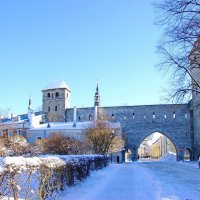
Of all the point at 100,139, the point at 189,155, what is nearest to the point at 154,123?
the point at 189,155

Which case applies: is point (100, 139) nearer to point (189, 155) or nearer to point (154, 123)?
point (154, 123)

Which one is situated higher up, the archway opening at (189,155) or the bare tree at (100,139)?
the bare tree at (100,139)

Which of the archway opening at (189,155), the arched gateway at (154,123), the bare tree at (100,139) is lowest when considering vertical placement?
Result: the archway opening at (189,155)

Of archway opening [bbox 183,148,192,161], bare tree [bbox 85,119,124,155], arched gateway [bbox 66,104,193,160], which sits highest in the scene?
arched gateway [bbox 66,104,193,160]

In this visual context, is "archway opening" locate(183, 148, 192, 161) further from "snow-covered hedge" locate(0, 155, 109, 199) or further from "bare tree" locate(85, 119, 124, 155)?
"snow-covered hedge" locate(0, 155, 109, 199)

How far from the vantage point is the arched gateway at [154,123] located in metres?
55.3

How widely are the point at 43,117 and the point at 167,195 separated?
58.0 meters

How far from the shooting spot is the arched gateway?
55.3 m

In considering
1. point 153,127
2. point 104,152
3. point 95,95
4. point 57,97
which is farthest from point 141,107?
point 104,152

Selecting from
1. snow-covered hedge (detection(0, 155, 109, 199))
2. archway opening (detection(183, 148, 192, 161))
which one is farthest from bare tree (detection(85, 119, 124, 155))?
snow-covered hedge (detection(0, 155, 109, 199))

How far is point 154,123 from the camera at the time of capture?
5722 centimetres

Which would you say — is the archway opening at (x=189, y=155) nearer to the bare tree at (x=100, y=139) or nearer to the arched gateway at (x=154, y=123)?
the arched gateway at (x=154, y=123)

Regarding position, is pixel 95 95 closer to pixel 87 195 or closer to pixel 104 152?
pixel 104 152

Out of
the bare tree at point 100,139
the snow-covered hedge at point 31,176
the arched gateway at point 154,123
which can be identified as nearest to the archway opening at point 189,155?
the arched gateway at point 154,123
